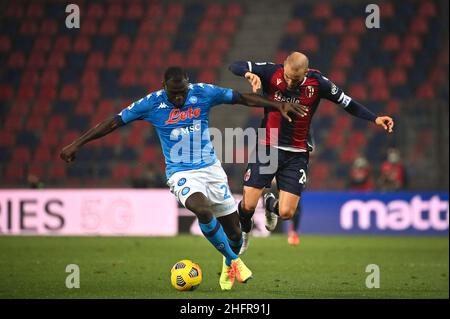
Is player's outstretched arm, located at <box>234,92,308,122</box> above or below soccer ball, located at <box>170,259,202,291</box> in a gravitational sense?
above

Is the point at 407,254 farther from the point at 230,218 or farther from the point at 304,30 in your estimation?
the point at 304,30

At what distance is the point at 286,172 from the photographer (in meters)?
10.4

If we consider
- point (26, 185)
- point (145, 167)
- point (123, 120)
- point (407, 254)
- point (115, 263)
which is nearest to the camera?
point (123, 120)

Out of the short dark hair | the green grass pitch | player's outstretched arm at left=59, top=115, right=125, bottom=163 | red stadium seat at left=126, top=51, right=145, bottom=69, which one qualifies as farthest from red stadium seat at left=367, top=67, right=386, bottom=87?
player's outstretched arm at left=59, top=115, right=125, bottom=163

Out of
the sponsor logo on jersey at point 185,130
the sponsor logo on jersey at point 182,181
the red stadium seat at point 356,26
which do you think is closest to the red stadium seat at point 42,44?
the red stadium seat at point 356,26

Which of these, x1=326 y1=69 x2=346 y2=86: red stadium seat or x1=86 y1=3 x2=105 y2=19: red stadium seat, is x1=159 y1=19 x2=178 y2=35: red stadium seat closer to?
x1=86 y1=3 x2=105 y2=19: red stadium seat

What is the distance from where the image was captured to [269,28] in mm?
26828

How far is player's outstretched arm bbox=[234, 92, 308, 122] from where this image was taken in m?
8.57

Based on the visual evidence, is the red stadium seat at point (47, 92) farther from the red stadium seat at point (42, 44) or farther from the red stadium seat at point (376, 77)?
the red stadium seat at point (376, 77)

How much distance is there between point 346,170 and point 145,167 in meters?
4.87

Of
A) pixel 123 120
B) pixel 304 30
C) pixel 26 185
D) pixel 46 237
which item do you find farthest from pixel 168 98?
pixel 304 30

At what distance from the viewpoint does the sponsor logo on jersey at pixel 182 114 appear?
9.05 metres

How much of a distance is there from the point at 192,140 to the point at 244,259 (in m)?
4.43

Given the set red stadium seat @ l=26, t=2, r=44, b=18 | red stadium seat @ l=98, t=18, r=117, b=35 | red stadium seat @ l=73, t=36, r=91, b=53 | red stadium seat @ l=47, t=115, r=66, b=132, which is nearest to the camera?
red stadium seat @ l=47, t=115, r=66, b=132
